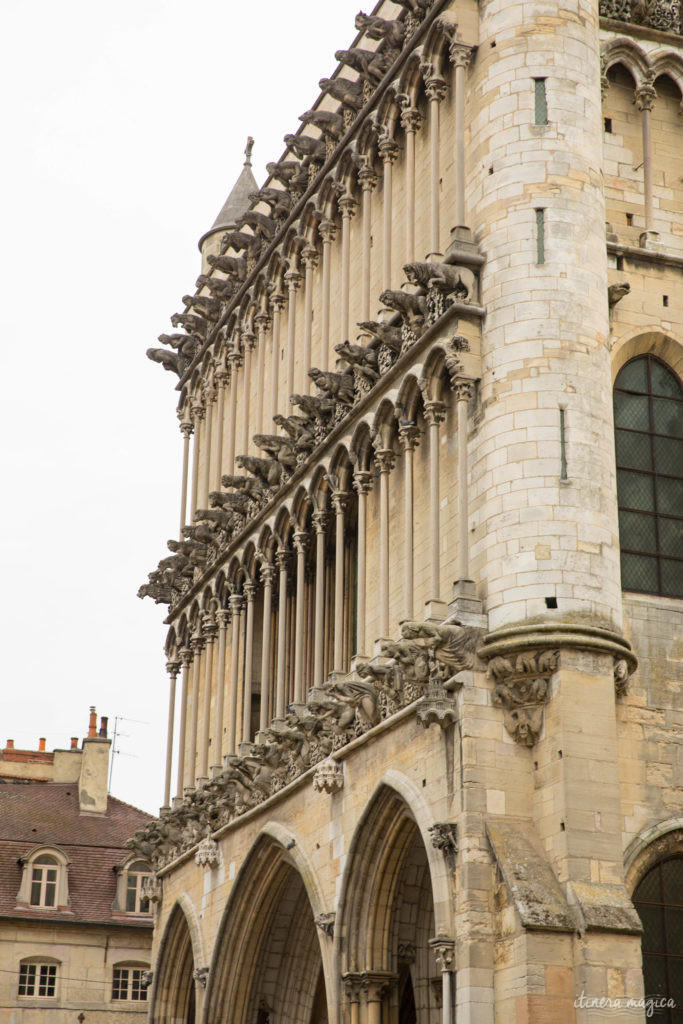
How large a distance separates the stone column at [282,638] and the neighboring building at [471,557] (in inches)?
5.2

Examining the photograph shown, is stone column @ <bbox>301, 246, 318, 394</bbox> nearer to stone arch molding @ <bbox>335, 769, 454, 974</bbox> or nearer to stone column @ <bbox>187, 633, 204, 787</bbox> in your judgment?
stone column @ <bbox>187, 633, 204, 787</bbox>

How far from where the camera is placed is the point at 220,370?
3744 cm

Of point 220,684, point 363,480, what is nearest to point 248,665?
point 220,684

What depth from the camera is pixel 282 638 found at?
29.2 m

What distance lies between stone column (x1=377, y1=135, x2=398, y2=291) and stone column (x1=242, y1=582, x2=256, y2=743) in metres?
7.70

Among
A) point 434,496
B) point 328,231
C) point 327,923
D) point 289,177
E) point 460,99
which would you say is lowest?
point 327,923

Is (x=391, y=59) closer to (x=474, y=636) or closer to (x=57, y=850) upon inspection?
(x=474, y=636)

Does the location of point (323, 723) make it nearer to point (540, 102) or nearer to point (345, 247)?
point (345, 247)

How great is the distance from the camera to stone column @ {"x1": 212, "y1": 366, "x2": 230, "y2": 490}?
36609mm

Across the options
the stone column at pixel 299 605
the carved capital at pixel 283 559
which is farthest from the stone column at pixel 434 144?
the carved capital at pixel 283 559

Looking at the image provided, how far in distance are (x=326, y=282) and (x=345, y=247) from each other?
1.06m

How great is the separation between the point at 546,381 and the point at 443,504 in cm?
247

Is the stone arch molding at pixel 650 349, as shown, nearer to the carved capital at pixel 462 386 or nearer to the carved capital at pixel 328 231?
the carved capital at pixel 462 386

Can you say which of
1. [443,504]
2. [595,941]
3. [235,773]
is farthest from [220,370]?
[595,941]
